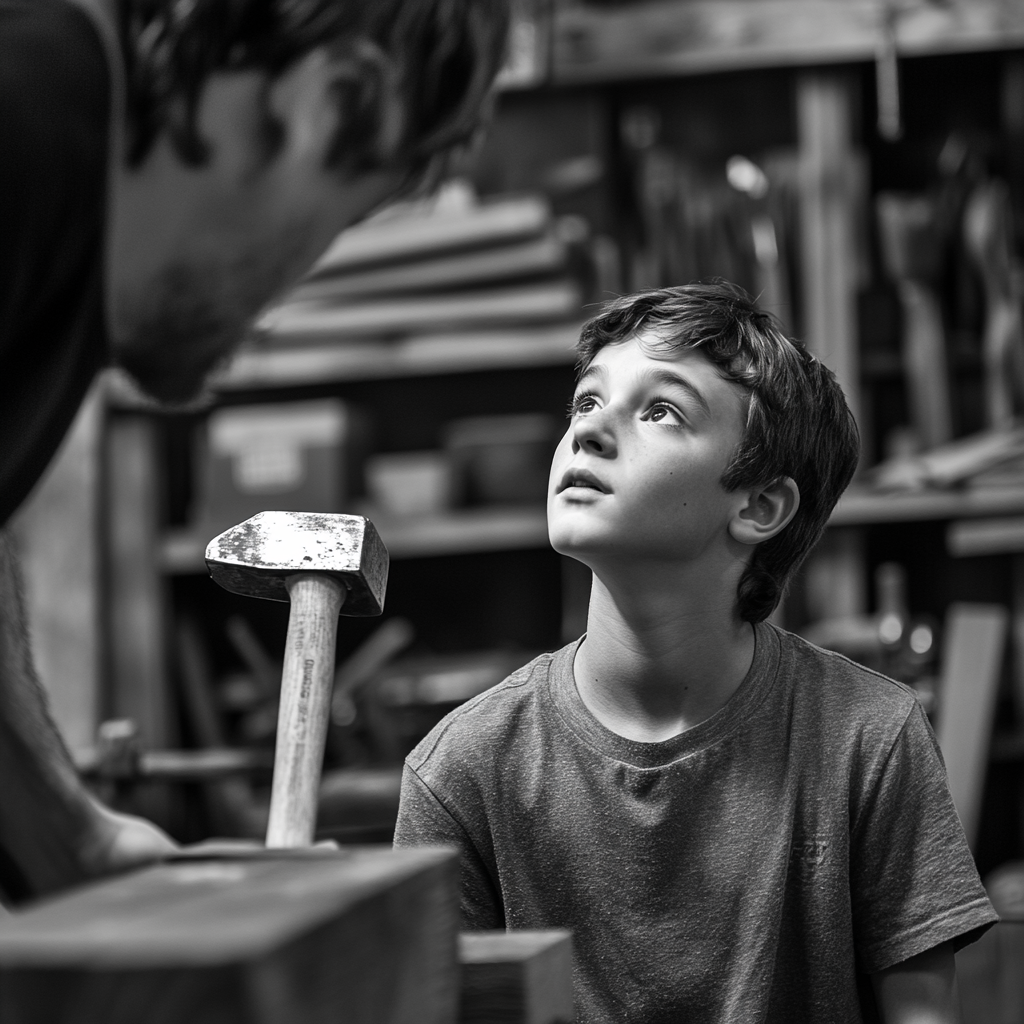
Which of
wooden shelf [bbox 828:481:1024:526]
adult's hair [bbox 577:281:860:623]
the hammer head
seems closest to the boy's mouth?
adult's hair [bbox 577:281:860:623]

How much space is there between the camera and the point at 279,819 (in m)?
0.89

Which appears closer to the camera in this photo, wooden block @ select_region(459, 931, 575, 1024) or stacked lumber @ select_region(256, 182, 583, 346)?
wooden block @ select_region(459, 931, 575, 1024)

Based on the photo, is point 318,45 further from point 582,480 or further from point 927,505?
point 927,505

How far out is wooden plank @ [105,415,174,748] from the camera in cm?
317

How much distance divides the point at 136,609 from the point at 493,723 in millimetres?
2091

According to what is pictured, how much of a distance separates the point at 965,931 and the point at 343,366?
2.23 metres

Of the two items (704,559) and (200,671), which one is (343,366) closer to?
(200,671)

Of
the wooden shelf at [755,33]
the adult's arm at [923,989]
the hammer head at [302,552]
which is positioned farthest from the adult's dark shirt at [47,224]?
the wooden shelf at [755,33]

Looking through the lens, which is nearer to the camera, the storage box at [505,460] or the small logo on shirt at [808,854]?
the small logo on shirt at [808,854]

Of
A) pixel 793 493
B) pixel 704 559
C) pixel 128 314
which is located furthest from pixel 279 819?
pixel 128 314

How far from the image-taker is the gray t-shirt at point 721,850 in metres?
1.15

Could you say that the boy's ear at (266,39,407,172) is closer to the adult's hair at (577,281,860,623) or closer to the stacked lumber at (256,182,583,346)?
the adult's hair at (577,281,860,623)

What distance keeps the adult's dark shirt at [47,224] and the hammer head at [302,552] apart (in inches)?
5.6

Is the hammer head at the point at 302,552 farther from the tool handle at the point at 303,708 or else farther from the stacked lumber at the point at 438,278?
the stacked lumber at the point at 438,278
